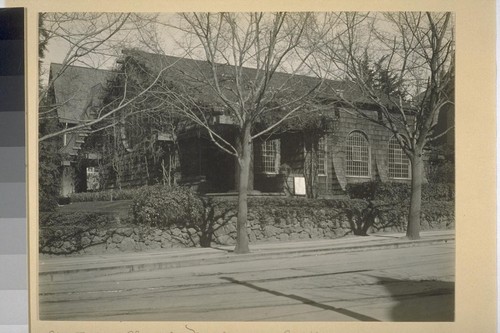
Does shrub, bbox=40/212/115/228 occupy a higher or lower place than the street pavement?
higher

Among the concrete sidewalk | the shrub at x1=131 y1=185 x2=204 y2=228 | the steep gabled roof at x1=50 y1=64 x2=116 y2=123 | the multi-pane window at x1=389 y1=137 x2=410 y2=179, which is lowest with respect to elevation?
the concrete sidewalk

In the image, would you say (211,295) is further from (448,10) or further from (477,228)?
(448,10)

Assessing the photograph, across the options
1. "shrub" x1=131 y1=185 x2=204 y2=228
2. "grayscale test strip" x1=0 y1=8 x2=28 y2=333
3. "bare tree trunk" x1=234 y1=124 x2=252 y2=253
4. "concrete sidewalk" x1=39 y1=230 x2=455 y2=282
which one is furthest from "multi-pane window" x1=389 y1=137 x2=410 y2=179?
"grayscale test strip" x1=0 y1=8 x2=28 y2=333

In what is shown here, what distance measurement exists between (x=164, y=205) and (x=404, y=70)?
226 cm

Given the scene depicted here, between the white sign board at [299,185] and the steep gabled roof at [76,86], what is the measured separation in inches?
68.2

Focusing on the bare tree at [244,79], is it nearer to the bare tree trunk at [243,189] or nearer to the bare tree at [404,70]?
the bare tree trunk at [243,189]

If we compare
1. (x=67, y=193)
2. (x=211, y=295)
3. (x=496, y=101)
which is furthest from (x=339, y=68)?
(x=67, y=193)

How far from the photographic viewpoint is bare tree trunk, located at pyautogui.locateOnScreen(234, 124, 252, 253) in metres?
5.14

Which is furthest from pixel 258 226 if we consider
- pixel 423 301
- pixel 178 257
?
pixel 423 301

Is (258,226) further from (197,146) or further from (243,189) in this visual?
(197,146)

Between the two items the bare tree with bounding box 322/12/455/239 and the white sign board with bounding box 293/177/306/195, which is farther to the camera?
the white sign board with bounding box 293/177/306/195

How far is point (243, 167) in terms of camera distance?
5195 mm

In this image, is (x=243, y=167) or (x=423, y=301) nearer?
(x=423, y=301)

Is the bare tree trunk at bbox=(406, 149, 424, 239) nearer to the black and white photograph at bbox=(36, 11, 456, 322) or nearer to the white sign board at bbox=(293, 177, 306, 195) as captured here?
the black and white photograph at bbox=(36, 11, 456, 322)
